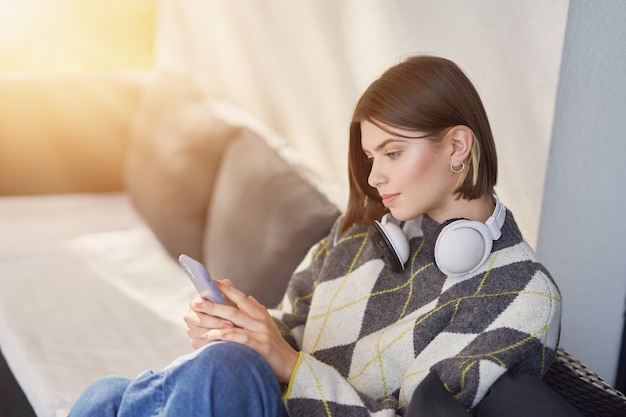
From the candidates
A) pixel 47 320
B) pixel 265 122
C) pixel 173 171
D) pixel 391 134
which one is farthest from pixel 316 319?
pixel 265 122

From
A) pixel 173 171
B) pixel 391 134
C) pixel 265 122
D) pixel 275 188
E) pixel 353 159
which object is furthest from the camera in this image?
pixel 265 122

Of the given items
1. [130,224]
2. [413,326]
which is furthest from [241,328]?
[130,224]

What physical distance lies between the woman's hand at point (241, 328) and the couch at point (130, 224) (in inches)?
10.9

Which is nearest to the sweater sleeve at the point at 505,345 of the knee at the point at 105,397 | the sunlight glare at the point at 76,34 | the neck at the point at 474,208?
the neck at the point at 474,208

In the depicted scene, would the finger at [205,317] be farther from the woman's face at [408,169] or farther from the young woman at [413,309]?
the woman's face at [408,169]

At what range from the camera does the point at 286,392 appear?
1332mm

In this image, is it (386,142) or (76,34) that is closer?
(386,142)

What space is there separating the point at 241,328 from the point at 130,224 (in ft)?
4.68

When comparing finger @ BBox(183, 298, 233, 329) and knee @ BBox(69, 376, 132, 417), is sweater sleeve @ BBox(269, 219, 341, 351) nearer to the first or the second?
finger @ BBox(183, 298, 233, 329)

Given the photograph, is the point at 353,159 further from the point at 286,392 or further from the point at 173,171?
the point at 173,171

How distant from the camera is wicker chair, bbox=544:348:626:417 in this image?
1268mm

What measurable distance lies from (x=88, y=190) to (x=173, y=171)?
60cm

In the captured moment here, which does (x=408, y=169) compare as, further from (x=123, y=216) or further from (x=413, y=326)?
(x=123, y=216)

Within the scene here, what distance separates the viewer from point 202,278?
1.33 metres
